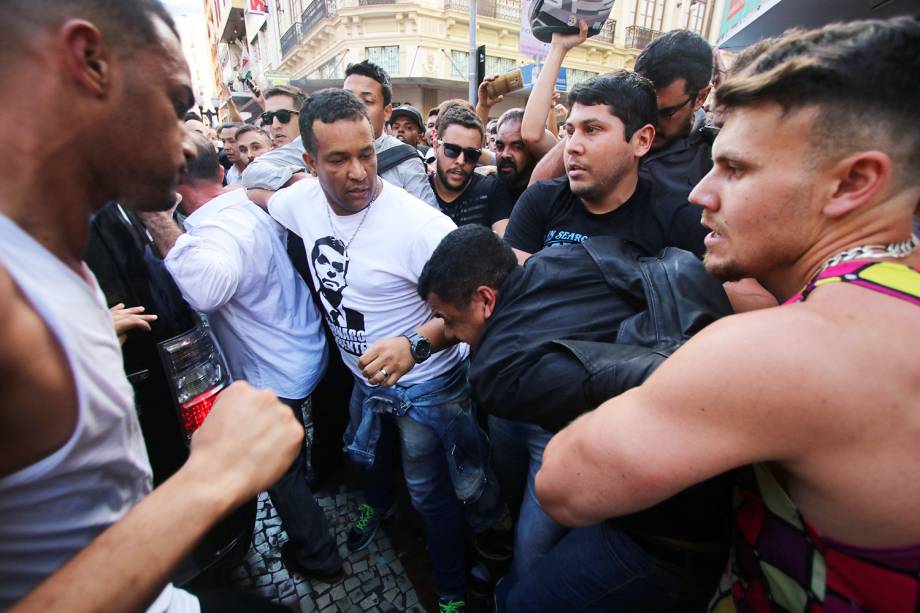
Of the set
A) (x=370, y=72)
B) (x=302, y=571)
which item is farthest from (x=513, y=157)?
(x=302, y=571)

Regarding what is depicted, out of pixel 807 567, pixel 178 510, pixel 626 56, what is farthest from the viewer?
pixel 626 56

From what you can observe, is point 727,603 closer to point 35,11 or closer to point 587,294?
point 587,294

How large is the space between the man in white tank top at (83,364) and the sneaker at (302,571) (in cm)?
153

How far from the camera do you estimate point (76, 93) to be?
772 millimetres

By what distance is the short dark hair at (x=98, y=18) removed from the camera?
0.71 meters

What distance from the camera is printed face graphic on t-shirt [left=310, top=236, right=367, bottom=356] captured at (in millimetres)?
2174

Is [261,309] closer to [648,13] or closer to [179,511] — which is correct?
[179,511]

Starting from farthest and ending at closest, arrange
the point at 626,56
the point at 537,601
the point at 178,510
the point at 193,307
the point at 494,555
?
the point at 626,56 < the point at 494,555 < the point at 193,307 < the point at 537,601 < the point at 178,510

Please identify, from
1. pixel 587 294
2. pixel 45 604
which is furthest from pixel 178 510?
pixel 587 294

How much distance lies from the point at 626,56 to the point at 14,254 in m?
27.6

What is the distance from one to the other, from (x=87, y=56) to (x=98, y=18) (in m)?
0.09

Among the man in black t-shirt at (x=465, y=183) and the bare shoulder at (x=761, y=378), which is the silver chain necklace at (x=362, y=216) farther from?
the bare shoulder at (x=761, y=378)

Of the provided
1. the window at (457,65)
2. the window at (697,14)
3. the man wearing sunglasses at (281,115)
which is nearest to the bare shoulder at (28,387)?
the man wearing sunglasses at (281,115)

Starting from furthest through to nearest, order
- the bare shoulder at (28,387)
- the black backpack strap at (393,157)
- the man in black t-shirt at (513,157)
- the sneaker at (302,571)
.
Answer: the man in black t-shirt at (513,157) < the black backpack strap at (393,157) < the sneaker at (302,571) < the bare shoulder at (28,387)
